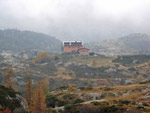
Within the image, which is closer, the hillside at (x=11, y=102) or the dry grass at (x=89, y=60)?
the hillside at (x=11, y=102)

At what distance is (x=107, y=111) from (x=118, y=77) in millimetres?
106900

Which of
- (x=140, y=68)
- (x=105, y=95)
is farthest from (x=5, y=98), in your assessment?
(x=140, y=68)

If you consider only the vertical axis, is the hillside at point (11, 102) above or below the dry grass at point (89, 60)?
below

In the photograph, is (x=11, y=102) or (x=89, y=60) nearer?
(x=11, y=102)

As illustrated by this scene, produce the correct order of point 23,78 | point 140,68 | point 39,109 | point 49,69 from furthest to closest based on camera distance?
point 49,69
point 140,68
point 23,78
point 39,109

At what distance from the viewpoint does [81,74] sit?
518 feet

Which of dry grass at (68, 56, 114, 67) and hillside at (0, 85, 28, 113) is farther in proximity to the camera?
dry grass at (68, 56, 114, 67)

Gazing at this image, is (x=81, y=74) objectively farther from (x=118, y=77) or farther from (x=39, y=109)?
(x=39, y=109)

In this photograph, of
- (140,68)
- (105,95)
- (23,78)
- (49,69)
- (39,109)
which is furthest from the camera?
(49,69)

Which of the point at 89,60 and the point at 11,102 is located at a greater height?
the point at 89,60

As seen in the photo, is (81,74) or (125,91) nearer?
(125,91)

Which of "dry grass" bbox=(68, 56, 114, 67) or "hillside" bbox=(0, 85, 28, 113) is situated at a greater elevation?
"dry grass" bbox=(68, 56, 114, 67)

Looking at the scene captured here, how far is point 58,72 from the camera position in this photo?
162750 millimetres

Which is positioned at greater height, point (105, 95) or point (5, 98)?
point (5, 98)
